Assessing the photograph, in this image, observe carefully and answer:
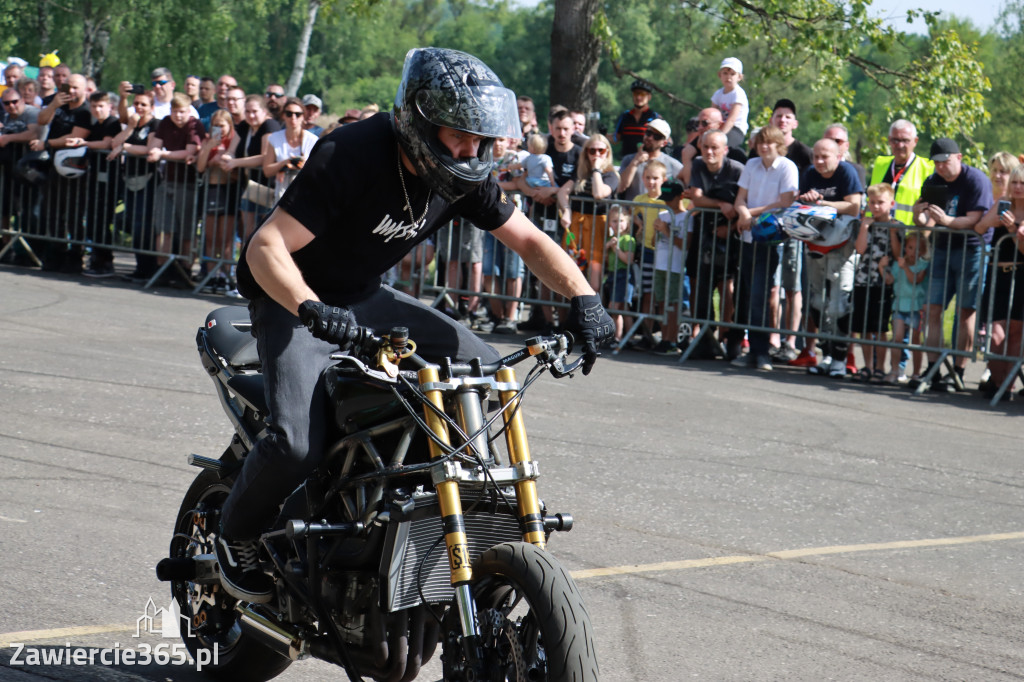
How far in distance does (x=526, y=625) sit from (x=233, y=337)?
5.50 ft

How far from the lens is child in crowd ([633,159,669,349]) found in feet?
42.4

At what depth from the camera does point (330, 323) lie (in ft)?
11.7

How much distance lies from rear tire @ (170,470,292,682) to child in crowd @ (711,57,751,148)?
10599mm

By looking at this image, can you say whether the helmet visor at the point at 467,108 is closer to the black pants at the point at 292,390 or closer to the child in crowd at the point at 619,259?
the black pants at the point at 292,390

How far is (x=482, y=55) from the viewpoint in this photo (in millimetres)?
115500

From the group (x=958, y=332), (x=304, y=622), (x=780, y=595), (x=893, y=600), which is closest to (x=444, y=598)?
(x=304, y=622)

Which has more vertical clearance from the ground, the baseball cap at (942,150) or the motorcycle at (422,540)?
the baseball cap at (942,150)

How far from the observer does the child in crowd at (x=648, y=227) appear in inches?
508

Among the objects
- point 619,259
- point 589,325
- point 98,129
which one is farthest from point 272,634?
point 98,129

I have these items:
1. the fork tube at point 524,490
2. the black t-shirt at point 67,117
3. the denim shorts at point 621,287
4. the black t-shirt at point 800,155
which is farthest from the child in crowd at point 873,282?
the black t-shirt at point 67,117

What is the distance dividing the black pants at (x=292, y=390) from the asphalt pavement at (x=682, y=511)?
0.69 m

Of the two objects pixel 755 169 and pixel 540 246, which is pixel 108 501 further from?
pixel 755 169

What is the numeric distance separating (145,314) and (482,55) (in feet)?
347
